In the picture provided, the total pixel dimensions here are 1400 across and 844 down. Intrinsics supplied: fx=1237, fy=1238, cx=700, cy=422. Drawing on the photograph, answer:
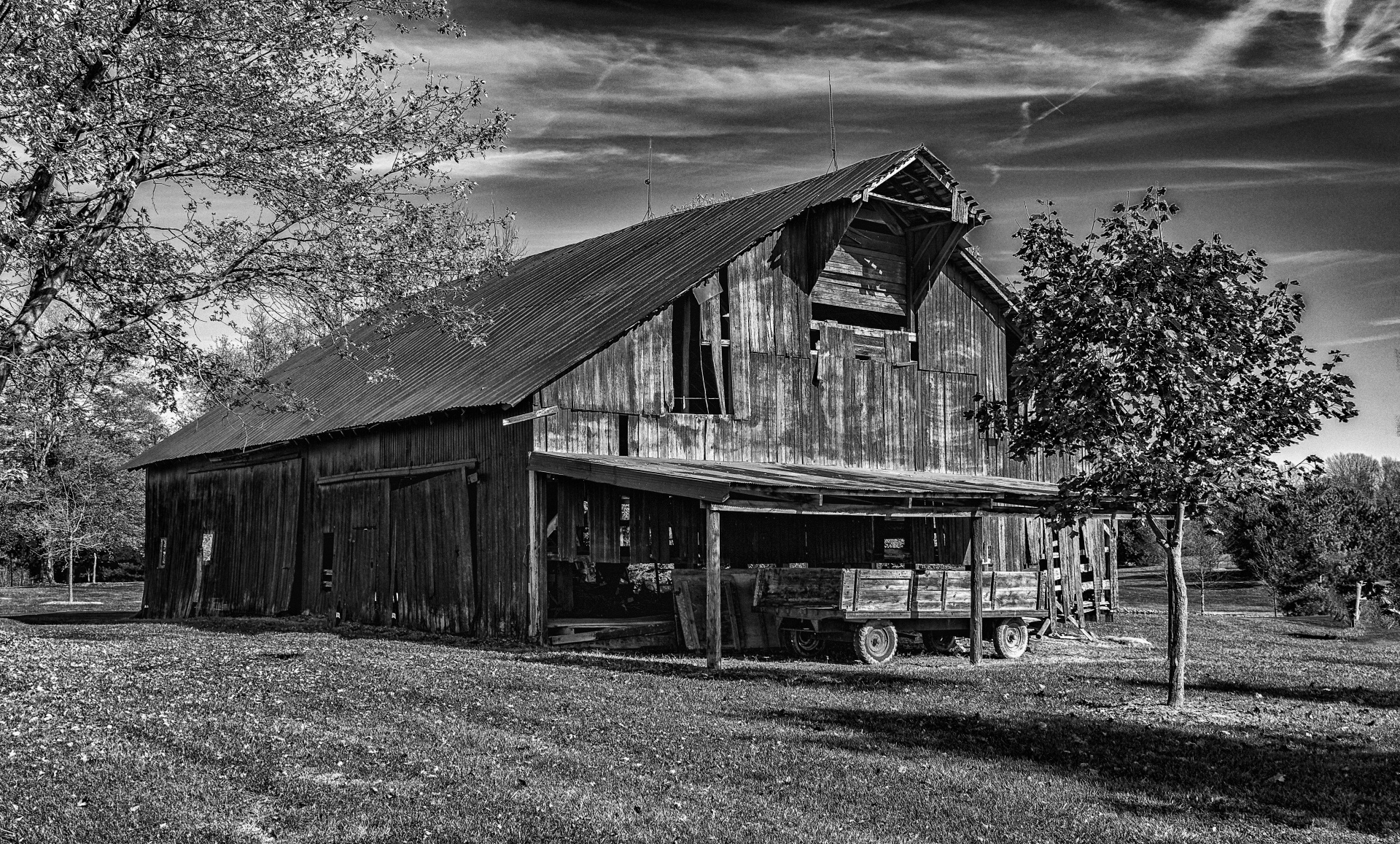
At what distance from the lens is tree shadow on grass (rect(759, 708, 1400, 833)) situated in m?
10.1

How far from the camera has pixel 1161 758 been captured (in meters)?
11.9

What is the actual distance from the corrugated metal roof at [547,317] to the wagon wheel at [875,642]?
7076 millimetres

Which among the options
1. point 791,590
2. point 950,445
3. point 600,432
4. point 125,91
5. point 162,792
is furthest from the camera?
point 950,445

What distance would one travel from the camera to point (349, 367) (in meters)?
33.3

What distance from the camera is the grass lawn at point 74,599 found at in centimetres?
4144

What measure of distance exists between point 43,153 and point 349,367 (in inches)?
766

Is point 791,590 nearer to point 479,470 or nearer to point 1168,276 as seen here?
point 479,470

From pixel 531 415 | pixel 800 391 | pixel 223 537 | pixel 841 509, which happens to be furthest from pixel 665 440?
pixel 223 537

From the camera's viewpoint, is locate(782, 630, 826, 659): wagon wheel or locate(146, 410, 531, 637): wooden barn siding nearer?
locate(782, 630, 826, 659): wagon wheel

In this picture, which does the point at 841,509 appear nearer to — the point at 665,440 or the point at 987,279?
the point at 665,440

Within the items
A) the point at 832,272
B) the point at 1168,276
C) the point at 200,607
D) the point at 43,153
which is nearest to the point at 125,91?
the point at 43,153

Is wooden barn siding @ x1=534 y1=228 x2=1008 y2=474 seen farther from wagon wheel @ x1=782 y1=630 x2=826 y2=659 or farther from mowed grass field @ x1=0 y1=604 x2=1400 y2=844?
mowed grass field @ x1=0 y1=604 x2=1400 y2=844

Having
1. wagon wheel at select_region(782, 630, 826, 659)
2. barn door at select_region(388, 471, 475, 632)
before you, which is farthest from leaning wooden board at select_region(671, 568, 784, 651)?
barn door at select_region(388, 471, 475, 632)

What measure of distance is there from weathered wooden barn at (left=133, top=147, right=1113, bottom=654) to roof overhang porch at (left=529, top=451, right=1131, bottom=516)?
7cm
